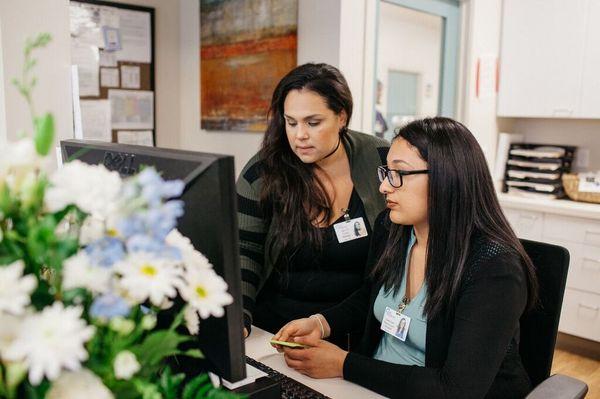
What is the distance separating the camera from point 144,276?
468 mm

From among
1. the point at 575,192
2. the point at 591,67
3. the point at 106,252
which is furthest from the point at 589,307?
the point at 106,252

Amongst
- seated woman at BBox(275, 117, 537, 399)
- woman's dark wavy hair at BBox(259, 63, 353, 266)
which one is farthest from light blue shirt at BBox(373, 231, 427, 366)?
woman's dark wavy hair at BBox(259, 63, 353, 266)

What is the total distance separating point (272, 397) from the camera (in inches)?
35.4

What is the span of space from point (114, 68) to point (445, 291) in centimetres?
267

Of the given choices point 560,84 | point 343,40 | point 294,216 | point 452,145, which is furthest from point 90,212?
point 560,84

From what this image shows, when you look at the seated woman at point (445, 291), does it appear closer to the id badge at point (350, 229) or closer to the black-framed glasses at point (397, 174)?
the black-framed glasses at point (397, 174)

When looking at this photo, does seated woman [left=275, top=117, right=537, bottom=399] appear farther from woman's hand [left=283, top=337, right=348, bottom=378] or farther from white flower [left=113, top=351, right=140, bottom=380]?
white flower [left=113, top=351, right=140, bottom=380]

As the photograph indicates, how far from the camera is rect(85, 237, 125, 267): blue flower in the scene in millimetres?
463

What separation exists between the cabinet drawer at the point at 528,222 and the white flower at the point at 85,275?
314 cm

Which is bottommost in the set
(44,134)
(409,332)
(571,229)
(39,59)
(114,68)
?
(571,229)

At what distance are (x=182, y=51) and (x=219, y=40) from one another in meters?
0.40

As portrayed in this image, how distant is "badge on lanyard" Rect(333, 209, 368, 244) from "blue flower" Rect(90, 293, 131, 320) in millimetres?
1273

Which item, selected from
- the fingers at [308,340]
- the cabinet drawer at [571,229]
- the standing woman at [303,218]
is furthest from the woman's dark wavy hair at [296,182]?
the cabinet drawer at [571,229]

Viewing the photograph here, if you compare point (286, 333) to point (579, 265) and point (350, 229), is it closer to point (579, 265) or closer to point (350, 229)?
point (350, 229)
